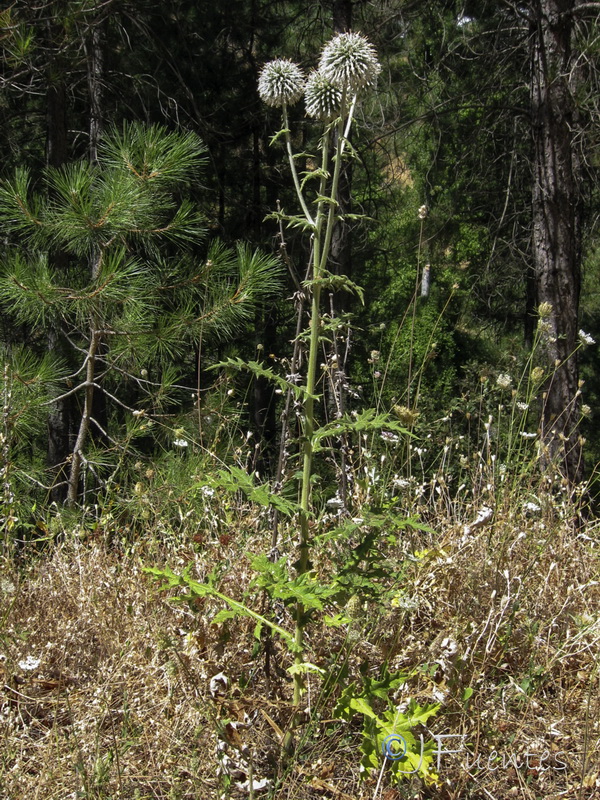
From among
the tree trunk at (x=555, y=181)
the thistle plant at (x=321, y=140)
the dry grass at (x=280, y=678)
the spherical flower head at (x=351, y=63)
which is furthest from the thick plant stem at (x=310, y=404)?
the tree trunk at (x=555, y=181)

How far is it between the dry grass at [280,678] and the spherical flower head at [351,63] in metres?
1.50

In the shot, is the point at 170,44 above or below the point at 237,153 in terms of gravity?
above

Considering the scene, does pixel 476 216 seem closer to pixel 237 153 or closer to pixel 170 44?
pixel 237 153

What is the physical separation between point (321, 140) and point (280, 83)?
434 mm

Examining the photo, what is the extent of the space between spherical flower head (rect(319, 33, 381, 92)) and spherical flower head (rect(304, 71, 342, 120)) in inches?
0.9

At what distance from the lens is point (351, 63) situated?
7.52 ft

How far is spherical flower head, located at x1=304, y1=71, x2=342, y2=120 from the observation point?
233 centimetres

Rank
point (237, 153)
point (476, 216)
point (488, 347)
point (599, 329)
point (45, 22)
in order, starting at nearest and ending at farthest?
1. point (45, 22)
2. point (237, 153)
3. point (476, 216)
4. point (599, 329)
5. point (488, 347)

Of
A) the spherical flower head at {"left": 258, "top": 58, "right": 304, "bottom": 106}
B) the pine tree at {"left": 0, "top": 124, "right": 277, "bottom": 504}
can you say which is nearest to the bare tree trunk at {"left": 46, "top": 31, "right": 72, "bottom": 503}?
the pine tree at {"left": 0, "top": 124, "right": 277, "bottom": 504}

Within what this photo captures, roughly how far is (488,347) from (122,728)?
41.8 feet

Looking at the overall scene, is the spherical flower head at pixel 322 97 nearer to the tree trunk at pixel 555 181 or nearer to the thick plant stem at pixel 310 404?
the thick plant stem at pixel 310 404

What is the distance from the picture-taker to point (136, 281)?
3875 mm

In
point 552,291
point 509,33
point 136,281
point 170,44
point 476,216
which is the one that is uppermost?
point 509,33

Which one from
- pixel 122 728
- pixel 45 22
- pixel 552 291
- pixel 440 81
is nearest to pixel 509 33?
pixel 440 81
